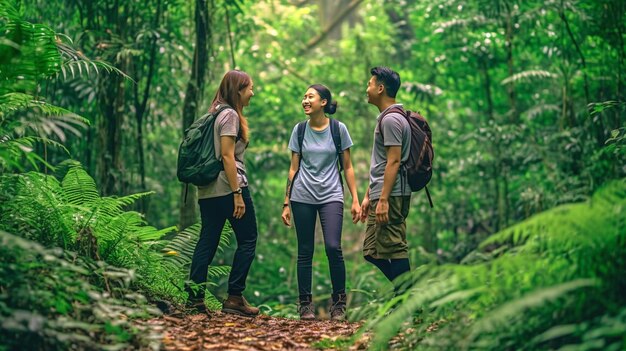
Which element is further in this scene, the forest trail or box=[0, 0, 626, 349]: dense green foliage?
the forest trail

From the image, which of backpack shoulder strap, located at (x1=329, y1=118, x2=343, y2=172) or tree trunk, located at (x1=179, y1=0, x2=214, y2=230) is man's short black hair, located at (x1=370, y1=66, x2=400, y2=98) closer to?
backpack shoulder strap, located at (x1=329, y1=118, x2=343, y2=172)

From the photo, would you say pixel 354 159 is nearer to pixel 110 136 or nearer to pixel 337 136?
pixel 110 136

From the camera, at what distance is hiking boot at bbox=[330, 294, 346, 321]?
6.45 metres

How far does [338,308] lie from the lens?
6.53 meters

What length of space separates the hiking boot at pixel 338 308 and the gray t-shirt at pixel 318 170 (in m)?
0.85

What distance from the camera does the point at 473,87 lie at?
15.8 m

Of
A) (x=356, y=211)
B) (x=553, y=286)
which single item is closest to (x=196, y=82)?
(x=356, y=211)

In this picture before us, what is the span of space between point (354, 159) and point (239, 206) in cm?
1130

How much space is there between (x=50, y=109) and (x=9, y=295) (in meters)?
2.22

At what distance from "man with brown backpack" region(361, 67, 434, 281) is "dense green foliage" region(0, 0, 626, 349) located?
0.41 m

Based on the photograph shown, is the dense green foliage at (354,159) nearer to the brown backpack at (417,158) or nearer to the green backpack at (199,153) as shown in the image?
the green backpack at (199,153)

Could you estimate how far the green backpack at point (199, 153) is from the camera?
6.16m

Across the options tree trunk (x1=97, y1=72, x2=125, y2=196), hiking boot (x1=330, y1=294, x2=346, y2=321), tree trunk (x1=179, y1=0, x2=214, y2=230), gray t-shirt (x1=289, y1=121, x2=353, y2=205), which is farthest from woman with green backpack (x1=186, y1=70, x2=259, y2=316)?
tree trunk (x1=97, y1=72, x2=125, y2=196)

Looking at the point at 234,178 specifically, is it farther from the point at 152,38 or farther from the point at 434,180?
A: the point at 434,180
